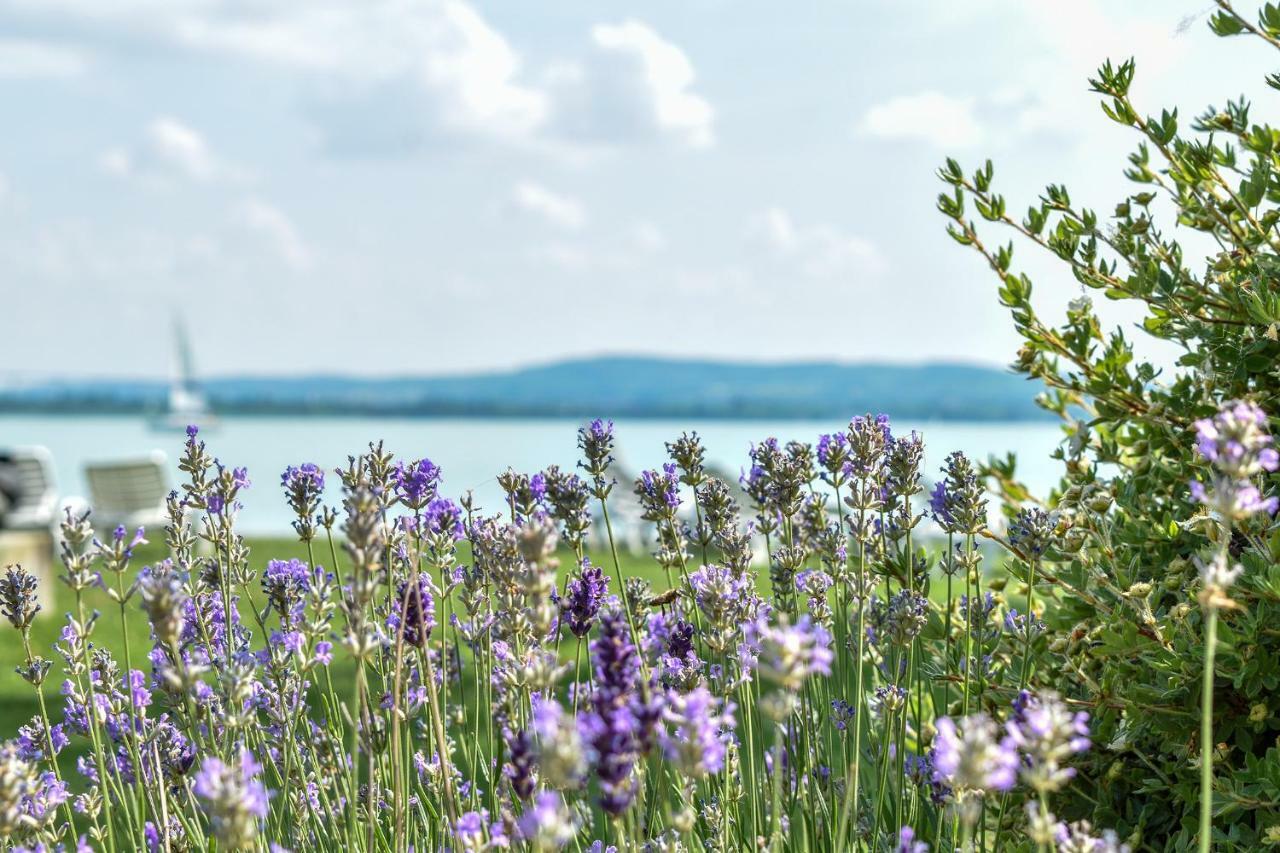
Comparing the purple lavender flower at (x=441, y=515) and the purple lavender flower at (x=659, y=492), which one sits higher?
the purple lavender flower at (x=659, y=492)

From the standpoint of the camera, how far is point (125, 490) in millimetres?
16594

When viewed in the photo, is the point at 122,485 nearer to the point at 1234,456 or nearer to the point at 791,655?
the point at 791,655

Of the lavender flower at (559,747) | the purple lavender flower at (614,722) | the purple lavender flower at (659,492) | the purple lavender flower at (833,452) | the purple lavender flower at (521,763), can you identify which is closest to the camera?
the lavender flower at (559,747)

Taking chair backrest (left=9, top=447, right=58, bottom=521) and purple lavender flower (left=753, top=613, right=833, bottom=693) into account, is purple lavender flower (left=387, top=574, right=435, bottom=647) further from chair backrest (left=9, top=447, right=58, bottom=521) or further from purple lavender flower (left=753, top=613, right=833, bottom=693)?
chair backrest (left=9, top=447, right=58, bottom=521)

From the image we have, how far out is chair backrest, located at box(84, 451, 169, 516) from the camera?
16.4m

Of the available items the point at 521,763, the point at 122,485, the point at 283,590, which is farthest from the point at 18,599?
the point at 122,485

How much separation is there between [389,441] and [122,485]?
7859mm

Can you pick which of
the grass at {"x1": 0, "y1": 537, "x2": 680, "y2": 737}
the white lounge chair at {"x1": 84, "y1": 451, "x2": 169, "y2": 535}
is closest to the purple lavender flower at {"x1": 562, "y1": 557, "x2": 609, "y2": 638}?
the grass at {"x1": 0, "y1": 537, "x2": 680, "y2": 737}

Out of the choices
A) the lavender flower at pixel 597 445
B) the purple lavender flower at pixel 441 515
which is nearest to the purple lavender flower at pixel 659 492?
the lavender flower at pixel 597 445

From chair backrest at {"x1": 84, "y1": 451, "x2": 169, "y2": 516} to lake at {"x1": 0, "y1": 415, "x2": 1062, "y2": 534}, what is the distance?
131 centimetres

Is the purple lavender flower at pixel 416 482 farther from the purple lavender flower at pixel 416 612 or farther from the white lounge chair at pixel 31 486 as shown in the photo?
the white lounge chair at pixel 31 486

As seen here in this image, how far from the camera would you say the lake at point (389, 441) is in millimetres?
22734

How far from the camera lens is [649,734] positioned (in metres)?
1.41

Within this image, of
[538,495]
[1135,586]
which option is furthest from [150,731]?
[1135,586]
